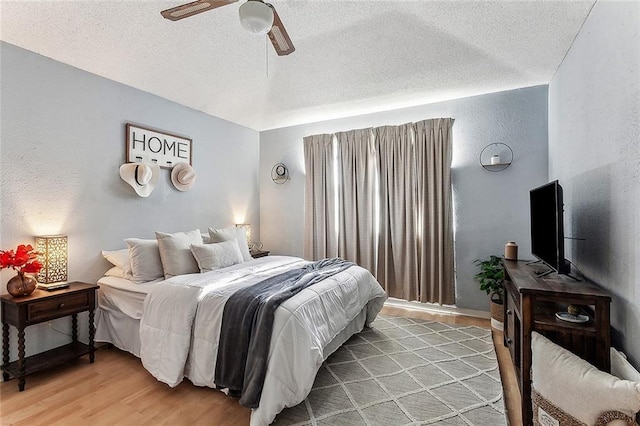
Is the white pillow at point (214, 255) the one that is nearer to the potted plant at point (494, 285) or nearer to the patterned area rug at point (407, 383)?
the patterned area rug at point (407, 383)

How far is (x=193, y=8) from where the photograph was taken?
174 cm

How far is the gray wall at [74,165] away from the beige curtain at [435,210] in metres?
3.01

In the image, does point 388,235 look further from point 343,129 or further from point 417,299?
point 343,129

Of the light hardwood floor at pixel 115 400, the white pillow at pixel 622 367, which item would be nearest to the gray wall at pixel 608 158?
the white pillow at pixel 622 367

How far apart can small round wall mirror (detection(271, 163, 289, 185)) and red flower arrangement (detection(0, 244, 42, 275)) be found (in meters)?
3.23

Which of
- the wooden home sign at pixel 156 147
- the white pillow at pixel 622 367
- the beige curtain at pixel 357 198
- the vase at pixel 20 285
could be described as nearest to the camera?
the white pillow at pixel 622 367

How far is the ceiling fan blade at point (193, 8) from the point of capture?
1.70 meters

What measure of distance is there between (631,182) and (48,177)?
4.15 meters

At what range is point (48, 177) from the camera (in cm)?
271

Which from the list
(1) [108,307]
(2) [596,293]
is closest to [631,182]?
(2) [596,293]

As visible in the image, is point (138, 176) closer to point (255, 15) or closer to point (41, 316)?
point (41, 316)

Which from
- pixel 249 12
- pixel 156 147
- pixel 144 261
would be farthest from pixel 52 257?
pixel 249 12

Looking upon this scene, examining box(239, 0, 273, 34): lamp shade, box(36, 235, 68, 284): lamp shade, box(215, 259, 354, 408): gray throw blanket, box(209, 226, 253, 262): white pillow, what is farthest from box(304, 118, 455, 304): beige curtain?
box(36, 235, 68, 284): lamp shade

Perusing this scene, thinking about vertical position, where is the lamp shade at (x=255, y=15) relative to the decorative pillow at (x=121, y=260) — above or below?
above
